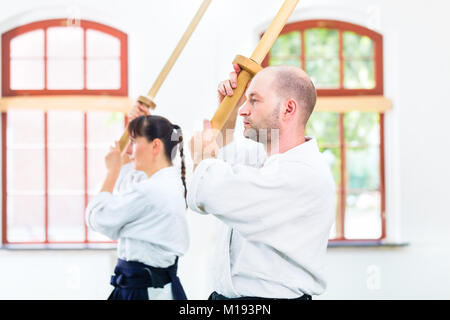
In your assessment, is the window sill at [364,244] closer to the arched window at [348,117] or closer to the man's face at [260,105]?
the arched window at [348,117]

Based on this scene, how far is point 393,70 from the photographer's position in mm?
2760

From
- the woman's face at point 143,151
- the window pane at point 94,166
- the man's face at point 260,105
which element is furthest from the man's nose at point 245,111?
the window pane at point 94,166

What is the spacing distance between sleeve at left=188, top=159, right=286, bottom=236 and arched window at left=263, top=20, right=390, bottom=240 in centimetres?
183

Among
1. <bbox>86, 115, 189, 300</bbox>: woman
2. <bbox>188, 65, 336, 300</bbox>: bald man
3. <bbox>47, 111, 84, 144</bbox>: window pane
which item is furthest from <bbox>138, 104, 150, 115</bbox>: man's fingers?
<bbox>47, 111, 84, 144</bbox>: window pane

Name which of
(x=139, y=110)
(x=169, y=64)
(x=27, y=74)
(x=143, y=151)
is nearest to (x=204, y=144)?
(x=169, y=64)

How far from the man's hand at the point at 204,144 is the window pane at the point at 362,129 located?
1.93 meters

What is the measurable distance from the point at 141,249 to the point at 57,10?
5.38 feet

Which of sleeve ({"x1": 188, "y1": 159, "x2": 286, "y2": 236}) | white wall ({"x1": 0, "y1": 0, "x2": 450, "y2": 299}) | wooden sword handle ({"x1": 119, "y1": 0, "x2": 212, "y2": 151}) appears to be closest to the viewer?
sleeve ({"x1": 188, "y1": 159, "x2": 286, "y2": 236})

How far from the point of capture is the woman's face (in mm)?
1602

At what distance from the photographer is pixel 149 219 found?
5.22ft

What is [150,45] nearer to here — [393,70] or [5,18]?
Answer: [5,18]

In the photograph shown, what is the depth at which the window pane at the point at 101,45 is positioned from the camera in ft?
9.19

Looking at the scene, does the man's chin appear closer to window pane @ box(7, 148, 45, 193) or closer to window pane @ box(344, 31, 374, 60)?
window pane @ box(344, 31, 374, 60)
